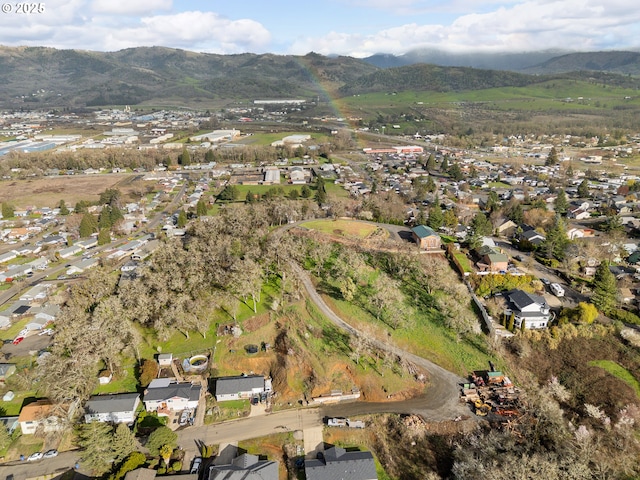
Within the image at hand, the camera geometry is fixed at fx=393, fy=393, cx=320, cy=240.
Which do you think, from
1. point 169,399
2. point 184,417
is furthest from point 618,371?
point 169,399

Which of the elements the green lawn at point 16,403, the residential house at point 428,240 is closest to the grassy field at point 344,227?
the residential house at point 428,240

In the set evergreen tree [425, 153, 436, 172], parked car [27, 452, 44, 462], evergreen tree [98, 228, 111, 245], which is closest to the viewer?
parked car [27, 452, 44, 462]

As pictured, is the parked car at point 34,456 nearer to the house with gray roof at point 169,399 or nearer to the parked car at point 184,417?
the house with gray roof at point 169,399

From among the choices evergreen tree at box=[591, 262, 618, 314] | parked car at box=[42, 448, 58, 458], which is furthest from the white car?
parked car at box=[42, 448, 58, 458]

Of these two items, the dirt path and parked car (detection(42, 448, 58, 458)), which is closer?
parked car (detection(42, 448, 58, 458))

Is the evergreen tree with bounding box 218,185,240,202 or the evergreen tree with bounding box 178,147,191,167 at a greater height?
the evergreen tree with bounding box 178,147,191,167

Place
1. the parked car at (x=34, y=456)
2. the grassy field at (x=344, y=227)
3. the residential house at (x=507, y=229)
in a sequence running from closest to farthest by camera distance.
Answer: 1. the parked car at (x=34, y=456)
2. the grassy field at (x=344, y=227)
3. the residential house at (x=507, y=229)

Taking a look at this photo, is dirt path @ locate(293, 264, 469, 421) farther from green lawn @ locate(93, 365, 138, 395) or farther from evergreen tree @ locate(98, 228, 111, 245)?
evergreen tree @ locate(98, 228, 111, 245)

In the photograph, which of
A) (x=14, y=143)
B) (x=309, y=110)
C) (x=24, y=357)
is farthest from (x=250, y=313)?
(x=309, y=110)

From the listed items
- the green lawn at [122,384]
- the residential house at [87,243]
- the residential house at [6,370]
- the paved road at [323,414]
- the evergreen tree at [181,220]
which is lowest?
the paved road at [323,414]
